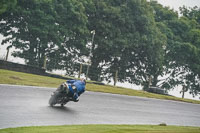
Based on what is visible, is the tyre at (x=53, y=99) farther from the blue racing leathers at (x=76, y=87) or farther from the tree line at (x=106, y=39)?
the tree line at (x=106, y=39)

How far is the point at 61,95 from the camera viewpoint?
1474cm

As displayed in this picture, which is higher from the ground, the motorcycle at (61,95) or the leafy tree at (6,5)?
the leafy tree at (6,5)

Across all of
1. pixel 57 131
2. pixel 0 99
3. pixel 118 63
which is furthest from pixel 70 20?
pixel 57 131

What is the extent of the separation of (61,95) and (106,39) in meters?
25.3

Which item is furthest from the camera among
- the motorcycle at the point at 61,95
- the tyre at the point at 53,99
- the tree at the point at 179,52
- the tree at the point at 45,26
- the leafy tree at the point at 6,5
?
the tree at the point at 179,52

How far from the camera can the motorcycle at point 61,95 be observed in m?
14.6

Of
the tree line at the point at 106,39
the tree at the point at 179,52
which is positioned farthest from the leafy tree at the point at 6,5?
the tree at the point at 179,52

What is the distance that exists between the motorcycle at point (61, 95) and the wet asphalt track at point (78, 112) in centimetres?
28

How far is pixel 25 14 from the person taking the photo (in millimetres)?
35375

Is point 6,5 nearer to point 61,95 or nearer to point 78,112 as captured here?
point 61,95

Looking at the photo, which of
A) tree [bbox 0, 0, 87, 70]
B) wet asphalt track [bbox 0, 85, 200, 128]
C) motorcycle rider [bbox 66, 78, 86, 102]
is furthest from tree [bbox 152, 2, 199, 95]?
motorcycle rider [bbox 66, 78, 86, 102]

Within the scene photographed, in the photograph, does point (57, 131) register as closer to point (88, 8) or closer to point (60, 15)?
point (60, 15)

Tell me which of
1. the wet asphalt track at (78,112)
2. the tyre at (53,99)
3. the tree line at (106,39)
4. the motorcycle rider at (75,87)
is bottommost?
the wet asphalt track at (78,112)

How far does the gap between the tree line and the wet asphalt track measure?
461 inches
